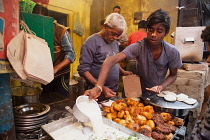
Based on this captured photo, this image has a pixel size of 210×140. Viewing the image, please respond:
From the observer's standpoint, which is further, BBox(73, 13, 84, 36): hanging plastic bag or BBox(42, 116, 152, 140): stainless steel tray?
BBox(73, 13, 84, 36): hanging plastic bag

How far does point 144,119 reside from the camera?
70.4 inches

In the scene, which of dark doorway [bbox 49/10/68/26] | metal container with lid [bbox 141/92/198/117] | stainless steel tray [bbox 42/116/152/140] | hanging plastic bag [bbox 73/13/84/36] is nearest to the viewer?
stainless steel tray [bbox 42/116/152/140]

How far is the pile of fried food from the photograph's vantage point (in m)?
1.53

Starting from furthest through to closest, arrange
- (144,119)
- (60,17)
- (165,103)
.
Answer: (60,17) → (165,103) → (144,119)

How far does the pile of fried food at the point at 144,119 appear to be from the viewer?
1.53 m

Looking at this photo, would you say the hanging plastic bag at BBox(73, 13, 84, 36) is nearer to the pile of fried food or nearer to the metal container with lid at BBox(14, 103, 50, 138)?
the pile of fried food

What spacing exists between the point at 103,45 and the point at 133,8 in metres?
6.07

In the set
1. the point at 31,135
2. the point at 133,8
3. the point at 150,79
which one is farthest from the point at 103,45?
the point at 133,8

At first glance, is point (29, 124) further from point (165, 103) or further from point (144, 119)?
point (165, 103)

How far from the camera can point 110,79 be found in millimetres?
2730

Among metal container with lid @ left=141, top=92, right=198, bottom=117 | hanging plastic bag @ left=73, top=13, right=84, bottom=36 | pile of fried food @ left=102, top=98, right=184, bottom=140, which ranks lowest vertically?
pile of fried food @ left=102, top=98, right=184, bottom=140

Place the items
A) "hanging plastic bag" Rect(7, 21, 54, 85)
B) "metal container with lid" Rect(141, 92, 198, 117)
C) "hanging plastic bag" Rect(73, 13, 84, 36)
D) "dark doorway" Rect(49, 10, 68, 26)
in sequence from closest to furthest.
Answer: "hanging plastic bag" Rect(7, 21, 54, 85) → "metal container with lid" Rect(141, 92, 198, 117) → "dark doorway" Rect(49, 10, 68, 26) → "hanging plastic bag" Rect(73, 13, 84, 36)

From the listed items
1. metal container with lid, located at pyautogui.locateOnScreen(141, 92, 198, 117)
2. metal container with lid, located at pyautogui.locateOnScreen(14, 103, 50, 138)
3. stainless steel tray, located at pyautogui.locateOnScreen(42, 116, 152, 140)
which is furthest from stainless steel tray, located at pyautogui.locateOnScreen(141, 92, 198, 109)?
metal container with lid, located at pyautogui.locateOnScreen(14, 103, 50, 138)

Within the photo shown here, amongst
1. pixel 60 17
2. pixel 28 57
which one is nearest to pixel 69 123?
pixel 28 57
